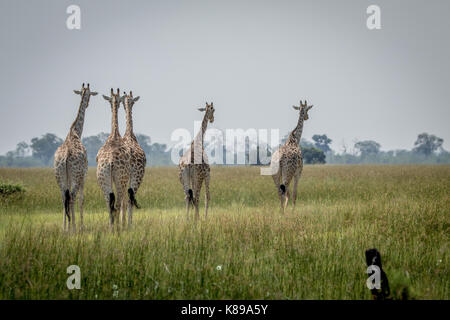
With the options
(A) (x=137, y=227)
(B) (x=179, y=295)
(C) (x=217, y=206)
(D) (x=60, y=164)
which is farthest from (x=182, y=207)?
(B) (x=179, y=295)

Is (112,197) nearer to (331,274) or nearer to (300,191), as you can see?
(331,274)

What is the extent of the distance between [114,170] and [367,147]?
563 feet

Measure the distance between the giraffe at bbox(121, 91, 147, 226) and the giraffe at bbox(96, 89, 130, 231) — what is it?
225mm

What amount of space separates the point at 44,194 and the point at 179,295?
13.3 m

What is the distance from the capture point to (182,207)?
14.9m

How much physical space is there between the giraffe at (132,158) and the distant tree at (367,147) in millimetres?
167943

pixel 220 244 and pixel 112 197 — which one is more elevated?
pixel 112 197

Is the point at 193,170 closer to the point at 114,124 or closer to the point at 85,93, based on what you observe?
the point at 114,124

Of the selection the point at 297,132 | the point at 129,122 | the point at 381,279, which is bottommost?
the point at 381,279

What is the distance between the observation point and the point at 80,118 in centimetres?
998

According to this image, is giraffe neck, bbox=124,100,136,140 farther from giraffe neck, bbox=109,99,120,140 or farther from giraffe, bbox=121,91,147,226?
giraffe neck, bbox=109,99,120,140

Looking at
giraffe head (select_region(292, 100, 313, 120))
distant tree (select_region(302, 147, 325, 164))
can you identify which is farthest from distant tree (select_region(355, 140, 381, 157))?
giraffe head (select_region(292, 100, 313, 120))

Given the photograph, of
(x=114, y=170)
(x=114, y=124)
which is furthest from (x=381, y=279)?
(x=114, y=124)

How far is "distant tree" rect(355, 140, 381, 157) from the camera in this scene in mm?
166125
